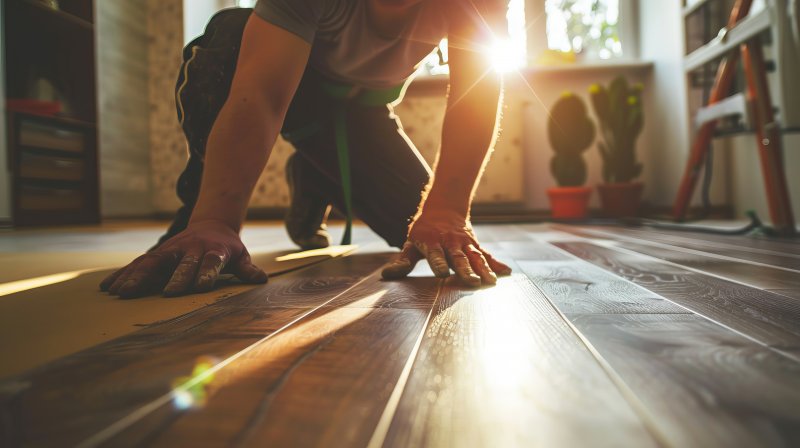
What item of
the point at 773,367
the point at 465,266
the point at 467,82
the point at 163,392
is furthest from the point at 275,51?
the point at 773,367

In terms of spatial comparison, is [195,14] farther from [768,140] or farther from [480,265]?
[480,265]

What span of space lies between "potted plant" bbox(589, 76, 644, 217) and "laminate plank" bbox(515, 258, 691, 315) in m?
2.64

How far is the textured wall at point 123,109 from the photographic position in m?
3.81

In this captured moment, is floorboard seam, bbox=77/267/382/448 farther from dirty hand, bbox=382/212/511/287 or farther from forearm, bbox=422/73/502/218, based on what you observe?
forearm, bbox=422/73/502/218

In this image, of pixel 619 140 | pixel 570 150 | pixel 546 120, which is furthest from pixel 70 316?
pixel 546 120

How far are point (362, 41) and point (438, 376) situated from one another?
1035 millimetres

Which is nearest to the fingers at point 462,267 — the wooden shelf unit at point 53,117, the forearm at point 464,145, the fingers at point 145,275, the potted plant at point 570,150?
the forearm at point 464,145

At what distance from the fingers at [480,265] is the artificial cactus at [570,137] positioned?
275cm

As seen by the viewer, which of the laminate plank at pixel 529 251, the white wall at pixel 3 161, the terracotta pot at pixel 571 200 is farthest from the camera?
the terracotta pot at pixel 571 200

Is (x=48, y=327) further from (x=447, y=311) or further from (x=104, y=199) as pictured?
(x=104, y=199)

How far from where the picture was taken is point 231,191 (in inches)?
34.9

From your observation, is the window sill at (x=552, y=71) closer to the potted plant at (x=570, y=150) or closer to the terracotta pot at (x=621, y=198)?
the potted plant at (x=570, y=150)

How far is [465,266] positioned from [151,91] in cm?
433

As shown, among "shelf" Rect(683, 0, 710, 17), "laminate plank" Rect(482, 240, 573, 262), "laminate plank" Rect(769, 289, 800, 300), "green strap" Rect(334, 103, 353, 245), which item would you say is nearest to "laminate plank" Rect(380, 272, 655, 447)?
"laminate plank" Rect(769, 289, 800, 300)
